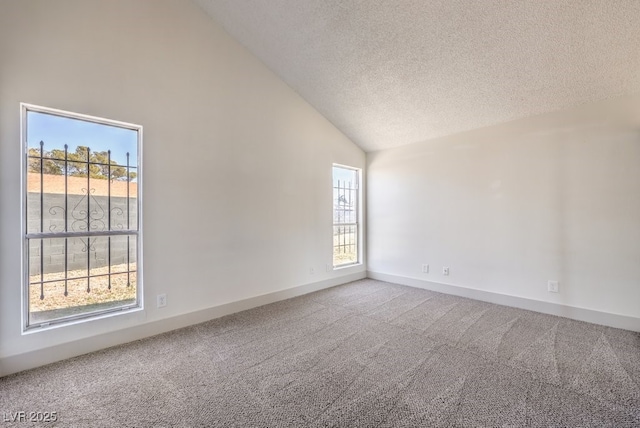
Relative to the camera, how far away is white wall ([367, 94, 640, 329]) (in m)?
2.93

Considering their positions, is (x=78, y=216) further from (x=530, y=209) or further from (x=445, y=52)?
(x=530, y=209)

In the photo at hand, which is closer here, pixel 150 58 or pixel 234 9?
pixel 150 58

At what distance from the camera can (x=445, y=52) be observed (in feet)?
9.32

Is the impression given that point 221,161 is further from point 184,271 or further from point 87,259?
point 87,259

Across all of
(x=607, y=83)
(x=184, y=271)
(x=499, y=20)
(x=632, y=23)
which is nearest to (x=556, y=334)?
(x=607, y=83)

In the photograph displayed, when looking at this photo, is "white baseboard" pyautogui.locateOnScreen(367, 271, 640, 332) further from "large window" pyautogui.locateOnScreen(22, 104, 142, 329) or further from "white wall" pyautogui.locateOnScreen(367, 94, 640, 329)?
"large window" pyautogui.locateOnScreen(22, 104, 142, 329)

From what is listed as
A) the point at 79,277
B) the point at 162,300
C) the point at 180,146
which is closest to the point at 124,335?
the point at 162,300

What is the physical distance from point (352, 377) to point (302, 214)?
8.16ft

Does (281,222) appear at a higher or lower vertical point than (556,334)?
higher

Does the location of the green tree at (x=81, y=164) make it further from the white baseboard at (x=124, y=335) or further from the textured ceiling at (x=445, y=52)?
the textured ceiling at (x=445, y=52)

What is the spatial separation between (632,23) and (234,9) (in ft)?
11.8

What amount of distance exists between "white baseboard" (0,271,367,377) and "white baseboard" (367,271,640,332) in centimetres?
205

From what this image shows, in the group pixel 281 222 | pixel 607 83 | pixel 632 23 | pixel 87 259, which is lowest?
pixel 87 259

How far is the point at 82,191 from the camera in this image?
2.51 metres
